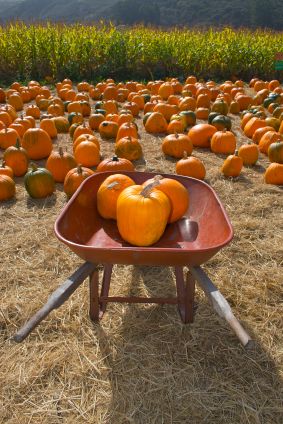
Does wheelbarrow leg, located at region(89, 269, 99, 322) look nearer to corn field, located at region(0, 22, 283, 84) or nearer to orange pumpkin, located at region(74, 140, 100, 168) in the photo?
orange pumpkin, located at region(74, 140, 100, 168)

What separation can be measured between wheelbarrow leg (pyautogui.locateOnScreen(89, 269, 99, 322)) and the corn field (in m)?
11.2

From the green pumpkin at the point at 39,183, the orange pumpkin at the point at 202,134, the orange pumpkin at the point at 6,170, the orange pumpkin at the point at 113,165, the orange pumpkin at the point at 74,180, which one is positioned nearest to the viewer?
the orange pumpkin at the point at 113,165

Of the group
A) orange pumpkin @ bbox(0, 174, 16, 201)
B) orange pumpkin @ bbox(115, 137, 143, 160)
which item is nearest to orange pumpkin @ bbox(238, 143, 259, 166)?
orange pumpkin @ bbox(115, 137, 143, 160)

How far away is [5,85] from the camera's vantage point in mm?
12734

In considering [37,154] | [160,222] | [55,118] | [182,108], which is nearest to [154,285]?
[160,222]

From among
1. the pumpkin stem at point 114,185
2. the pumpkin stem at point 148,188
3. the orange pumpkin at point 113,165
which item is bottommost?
the orange pumpkin at point 113,165

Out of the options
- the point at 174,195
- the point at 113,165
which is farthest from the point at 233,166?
the point at 174,195

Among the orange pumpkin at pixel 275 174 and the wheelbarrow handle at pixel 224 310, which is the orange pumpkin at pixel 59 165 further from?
the wheelbarrow handle at pixel 224 310

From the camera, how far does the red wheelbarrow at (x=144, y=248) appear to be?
2.16 metres

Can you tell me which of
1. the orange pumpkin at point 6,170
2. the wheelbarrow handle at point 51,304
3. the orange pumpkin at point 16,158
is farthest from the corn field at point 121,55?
the wheelbarrow handle at point 51,304

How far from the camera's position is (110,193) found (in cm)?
282

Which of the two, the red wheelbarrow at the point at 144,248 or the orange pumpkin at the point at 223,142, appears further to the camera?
the orange pumpkin at the point at 223,142

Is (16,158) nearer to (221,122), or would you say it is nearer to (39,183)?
(39,183)

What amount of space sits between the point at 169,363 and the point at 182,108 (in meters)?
6.65
